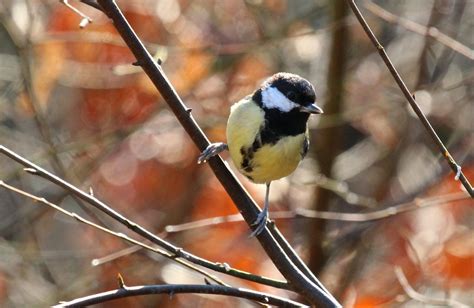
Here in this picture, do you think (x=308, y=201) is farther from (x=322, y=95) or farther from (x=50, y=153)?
(x=50, y=153)

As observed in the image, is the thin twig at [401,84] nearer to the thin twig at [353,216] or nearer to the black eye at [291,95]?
the black eye at [291,95]

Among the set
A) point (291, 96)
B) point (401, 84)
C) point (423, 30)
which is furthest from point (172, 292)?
point (423, 30)

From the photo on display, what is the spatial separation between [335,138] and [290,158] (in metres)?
1.47

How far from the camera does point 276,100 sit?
3131 millimetres

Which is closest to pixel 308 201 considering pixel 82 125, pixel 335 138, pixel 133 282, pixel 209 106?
pixel 335 138

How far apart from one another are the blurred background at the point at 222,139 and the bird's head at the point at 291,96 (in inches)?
49.9

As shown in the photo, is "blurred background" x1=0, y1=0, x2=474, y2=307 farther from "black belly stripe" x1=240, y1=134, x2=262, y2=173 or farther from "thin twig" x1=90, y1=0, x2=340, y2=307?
"thin twig" x1=90, y1=0, x2=340, y2=307

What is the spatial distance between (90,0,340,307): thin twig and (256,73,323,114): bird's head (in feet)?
1.74

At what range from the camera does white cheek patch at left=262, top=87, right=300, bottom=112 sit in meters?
3.10

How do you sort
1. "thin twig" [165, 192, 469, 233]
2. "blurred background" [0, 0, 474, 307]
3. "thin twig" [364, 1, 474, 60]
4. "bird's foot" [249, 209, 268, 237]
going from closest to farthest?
"bird's foot" [249, 209, 268, 237] < "thin twig" [165, 192, 469, 233] < "thin twig" [364, 1, 474, 60] < "blurred background" [0, 0, 474, 307]

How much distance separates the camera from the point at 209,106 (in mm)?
4941

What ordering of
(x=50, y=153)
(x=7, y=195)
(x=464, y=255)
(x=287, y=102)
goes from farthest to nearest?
(x=7, y=195), (x=464, y=255), (x=50, y=153), (x=287, y=102)

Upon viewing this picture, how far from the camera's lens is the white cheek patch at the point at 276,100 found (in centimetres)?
310

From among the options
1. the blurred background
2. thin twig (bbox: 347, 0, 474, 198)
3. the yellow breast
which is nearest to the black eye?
the yellow breast
